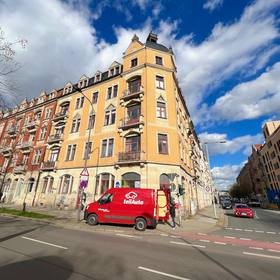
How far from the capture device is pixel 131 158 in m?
16.7

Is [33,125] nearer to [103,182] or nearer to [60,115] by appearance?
[60,115]

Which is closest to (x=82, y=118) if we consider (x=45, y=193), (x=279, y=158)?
(x=45, y=193)

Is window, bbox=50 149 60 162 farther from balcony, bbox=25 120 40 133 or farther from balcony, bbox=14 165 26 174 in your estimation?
balcony, bbox=25 120 40 133

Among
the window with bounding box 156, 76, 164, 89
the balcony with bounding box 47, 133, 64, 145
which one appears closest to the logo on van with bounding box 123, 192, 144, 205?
the window with bounding box 156, 76, 164, 89

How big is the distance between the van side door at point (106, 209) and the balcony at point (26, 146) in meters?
23.5

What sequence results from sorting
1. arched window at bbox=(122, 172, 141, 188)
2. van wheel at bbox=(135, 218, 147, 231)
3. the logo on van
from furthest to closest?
arched window at bbox=(122, 172, 141, 188), the logo on van, van wheel at bbox=(135, 218, 147, 231)


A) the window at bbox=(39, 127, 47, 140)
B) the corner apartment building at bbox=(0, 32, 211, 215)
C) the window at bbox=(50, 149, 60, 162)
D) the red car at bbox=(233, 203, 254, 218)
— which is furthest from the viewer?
the window at bbox=(39, 127, 47, 140)

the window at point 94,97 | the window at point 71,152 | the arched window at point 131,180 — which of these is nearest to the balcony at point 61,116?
the window at point 94,97

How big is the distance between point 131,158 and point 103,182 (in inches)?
198

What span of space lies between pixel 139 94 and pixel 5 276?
18.2m

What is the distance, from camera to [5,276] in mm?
4004

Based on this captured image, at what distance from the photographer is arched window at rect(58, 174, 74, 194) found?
20.3 meters

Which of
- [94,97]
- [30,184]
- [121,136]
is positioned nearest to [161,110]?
[121,136]

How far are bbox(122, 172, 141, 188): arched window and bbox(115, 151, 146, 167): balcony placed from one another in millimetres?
1368
